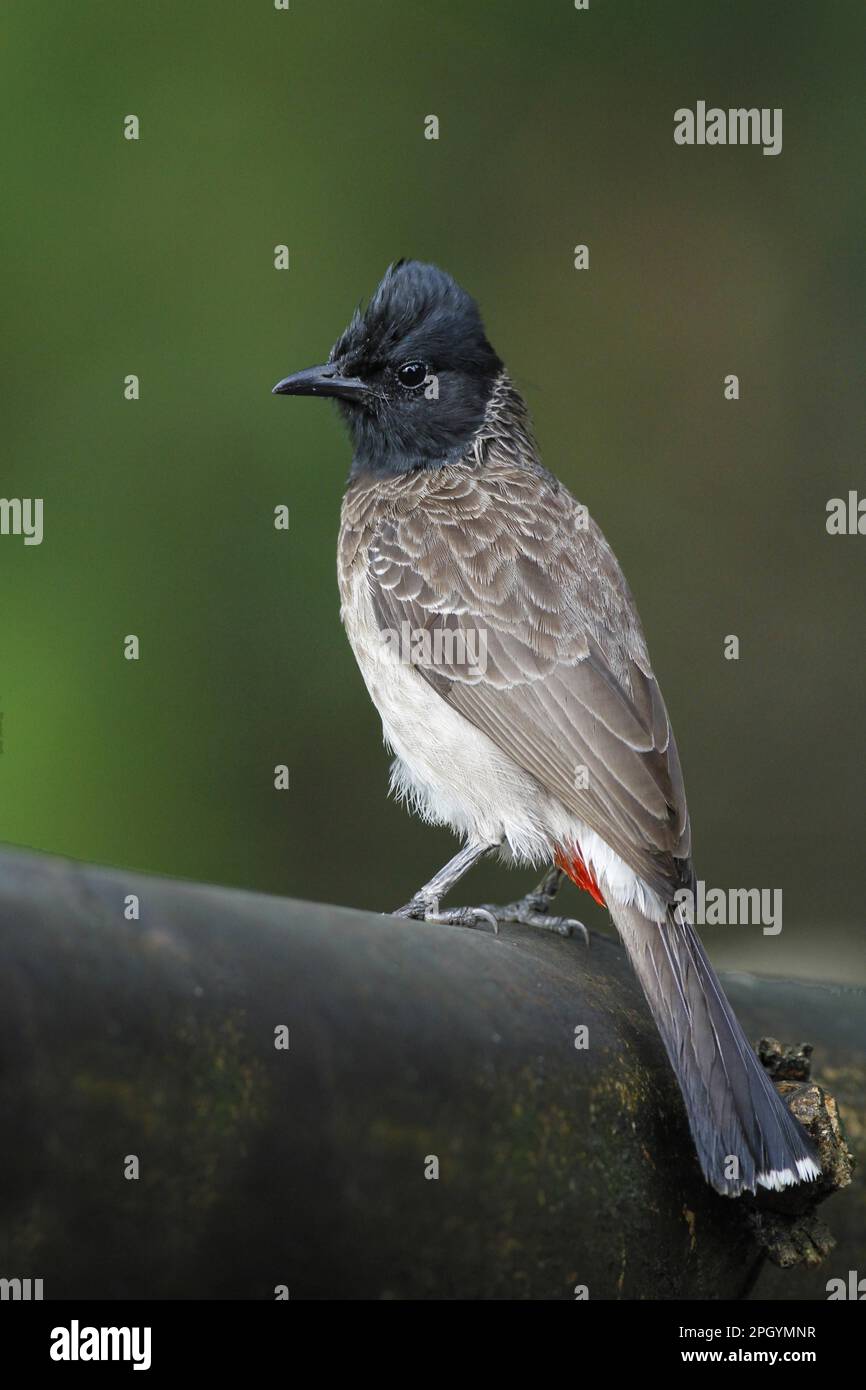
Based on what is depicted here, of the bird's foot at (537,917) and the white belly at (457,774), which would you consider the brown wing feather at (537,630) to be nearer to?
the white belly at (457,774)

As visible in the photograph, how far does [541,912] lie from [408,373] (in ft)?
4.82

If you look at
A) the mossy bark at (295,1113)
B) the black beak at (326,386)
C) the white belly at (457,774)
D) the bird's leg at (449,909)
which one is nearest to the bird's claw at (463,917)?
the bird's leg at (449,909)

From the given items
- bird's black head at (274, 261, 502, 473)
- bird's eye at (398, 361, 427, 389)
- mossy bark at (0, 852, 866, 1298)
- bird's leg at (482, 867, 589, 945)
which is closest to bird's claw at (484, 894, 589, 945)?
bird's leg at (482, 867, 589, 945)

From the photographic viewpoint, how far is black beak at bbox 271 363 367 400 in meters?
3.99

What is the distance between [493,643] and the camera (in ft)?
11.3

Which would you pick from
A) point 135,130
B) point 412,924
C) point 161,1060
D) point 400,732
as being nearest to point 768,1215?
point 412,924

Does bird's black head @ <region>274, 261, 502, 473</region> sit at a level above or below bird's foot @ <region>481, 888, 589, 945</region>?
above

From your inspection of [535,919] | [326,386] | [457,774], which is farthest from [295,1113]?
[326,386]

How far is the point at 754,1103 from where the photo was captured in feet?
7.04

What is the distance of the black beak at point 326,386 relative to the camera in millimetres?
3988

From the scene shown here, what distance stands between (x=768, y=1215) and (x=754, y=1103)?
258 millimetres

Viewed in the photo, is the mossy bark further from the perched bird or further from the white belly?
the white belly

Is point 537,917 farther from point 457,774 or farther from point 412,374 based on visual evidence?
point 412,374

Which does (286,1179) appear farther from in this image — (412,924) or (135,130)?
(135,130)
